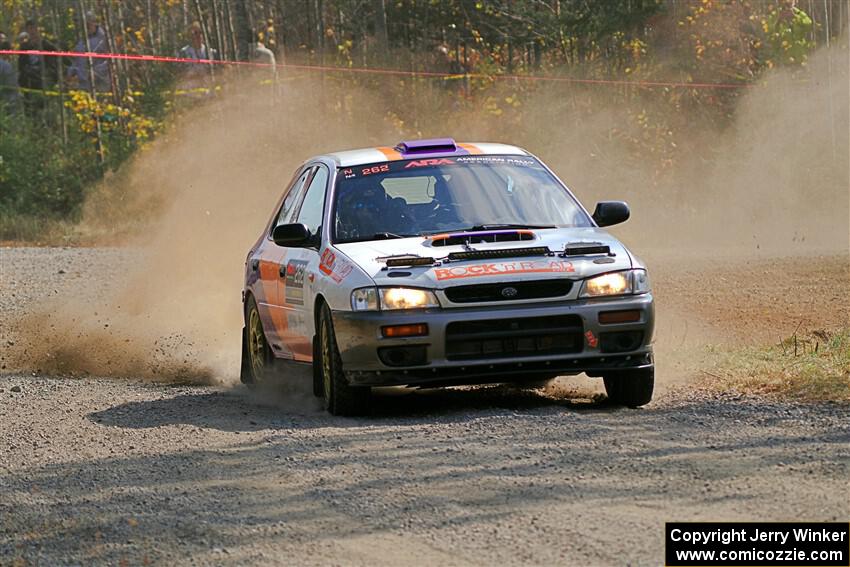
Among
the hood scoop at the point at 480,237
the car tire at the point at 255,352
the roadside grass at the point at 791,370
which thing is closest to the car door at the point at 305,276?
the car tire at the point at 255,352

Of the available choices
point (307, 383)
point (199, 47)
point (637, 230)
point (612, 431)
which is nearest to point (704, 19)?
point (637, 230)

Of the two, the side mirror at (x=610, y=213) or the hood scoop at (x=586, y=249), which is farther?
the side mirror at (x=610, y=213)

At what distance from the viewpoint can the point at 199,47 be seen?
3012 centimetres

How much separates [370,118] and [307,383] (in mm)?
20619

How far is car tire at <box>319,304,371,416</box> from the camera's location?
8.80 metres

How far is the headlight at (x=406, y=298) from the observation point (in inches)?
334

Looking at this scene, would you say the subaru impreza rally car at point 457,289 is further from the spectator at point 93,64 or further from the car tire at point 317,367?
the spectator at point 93,64

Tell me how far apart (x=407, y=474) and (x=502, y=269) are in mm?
2010

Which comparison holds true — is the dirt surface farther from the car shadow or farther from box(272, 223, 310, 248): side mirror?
box(272, 223, 310, 248): side mirror

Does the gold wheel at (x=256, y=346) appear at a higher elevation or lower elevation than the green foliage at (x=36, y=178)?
higher

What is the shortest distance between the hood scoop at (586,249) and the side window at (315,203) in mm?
1700

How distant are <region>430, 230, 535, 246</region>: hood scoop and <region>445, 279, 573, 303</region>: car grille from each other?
0.51 m

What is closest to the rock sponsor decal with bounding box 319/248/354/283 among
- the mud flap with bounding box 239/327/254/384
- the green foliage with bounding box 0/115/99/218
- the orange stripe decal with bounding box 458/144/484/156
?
the orange stripe decal with bounding box 458/144/484/156

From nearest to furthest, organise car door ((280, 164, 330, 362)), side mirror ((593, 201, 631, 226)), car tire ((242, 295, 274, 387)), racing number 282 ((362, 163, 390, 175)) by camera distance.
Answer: car door ((280, 164, 330, 362)) < side mirror ((593, 201, 631, 226)) < racing number 282 ((362, 163, 390, 175)) < car tire ((242, 295, 274, 387))
